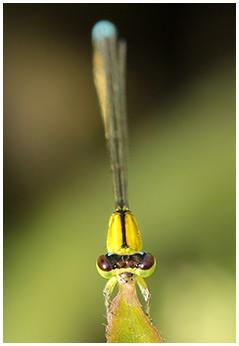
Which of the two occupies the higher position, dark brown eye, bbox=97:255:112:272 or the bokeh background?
the bokeh background

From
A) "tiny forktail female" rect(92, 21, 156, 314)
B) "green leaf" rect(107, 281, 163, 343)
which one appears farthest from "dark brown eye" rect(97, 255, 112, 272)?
"green leaf" rect(107, 281, 163, 343)

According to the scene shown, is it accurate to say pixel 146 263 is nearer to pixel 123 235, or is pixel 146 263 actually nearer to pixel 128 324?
pixel 123 235

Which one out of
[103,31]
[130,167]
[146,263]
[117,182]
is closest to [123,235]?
[146,263]

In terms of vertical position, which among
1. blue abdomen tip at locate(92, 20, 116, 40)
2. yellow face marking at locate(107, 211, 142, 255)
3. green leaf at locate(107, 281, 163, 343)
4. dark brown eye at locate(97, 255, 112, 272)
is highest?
blue abdomen tip at locate(92, 20, 116, 40)

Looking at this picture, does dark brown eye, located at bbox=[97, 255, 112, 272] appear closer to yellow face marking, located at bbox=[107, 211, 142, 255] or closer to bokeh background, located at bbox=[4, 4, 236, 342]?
yellow face marking, located at bbox=[107, 211, 142, 255]

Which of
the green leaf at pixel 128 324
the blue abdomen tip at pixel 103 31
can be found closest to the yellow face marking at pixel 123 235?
the green leaf at pixel 128 324

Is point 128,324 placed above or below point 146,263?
below
